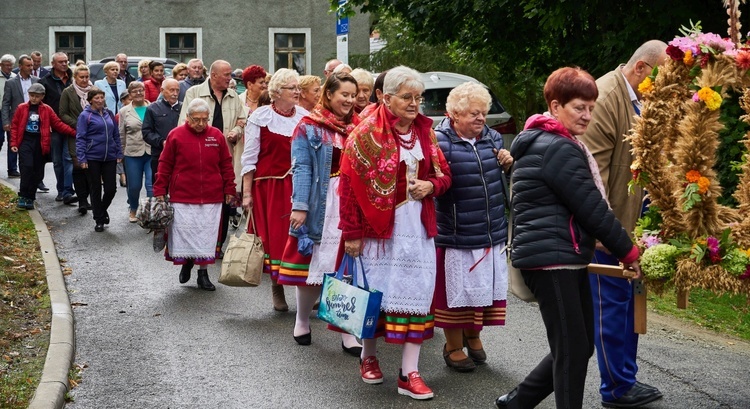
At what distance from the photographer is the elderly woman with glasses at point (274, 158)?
9133mm

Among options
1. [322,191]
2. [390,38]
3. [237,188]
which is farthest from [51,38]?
[322,191]

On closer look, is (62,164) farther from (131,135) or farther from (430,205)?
(430,205)

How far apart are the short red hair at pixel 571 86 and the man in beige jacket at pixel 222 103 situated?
670 cm

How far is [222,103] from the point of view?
1225 cm

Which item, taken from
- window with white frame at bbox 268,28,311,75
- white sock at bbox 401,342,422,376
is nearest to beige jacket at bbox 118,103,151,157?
white sock at bbox 401,342,422,376

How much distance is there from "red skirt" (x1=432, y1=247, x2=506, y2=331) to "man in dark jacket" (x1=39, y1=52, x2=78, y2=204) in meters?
9.76

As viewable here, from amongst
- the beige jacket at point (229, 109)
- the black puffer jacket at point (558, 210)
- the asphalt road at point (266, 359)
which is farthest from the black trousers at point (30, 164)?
the black puffer jacket at point (558, 210)

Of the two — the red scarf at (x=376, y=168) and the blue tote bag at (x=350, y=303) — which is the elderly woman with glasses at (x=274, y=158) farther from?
the red scarf at (x=376, y=168)

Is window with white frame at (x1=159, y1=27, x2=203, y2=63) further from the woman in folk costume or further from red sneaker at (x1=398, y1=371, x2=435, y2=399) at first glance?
red sneaker at (x1=398, y1=371, x2=435, y2=399)

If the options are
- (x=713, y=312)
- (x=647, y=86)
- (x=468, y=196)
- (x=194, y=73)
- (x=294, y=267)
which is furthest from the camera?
(x=194, y=73)

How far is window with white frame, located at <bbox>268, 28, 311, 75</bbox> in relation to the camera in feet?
128

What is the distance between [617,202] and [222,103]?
6.59 m

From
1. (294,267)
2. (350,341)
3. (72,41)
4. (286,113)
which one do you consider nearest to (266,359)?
(350,341)

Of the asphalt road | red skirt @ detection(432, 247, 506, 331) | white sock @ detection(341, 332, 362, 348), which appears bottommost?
the asphalt road
